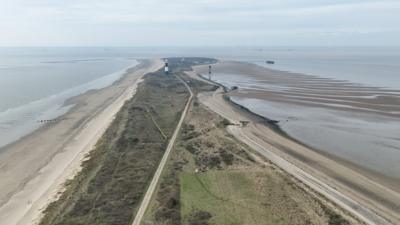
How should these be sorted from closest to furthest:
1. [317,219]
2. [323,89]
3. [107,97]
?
[317,219] → [107,97] → [323,89]

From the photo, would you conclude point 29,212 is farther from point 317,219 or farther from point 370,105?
point 370,105

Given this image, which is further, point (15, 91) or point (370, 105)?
point (15, 91)

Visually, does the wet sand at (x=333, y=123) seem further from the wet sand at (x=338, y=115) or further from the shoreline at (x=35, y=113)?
the shoreline at (x=35, y=113)

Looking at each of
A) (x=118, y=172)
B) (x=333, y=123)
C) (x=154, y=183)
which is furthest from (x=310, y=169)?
(x=333, y=123)

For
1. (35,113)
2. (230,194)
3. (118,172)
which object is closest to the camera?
(230,194)

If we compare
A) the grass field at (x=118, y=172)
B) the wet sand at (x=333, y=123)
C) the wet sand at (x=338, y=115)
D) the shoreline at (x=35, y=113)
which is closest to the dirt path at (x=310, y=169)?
the wet sand at (x=333, y=123)

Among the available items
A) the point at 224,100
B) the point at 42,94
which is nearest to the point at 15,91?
the point at 42,94

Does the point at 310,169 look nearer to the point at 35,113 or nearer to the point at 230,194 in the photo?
the point at 230,194
